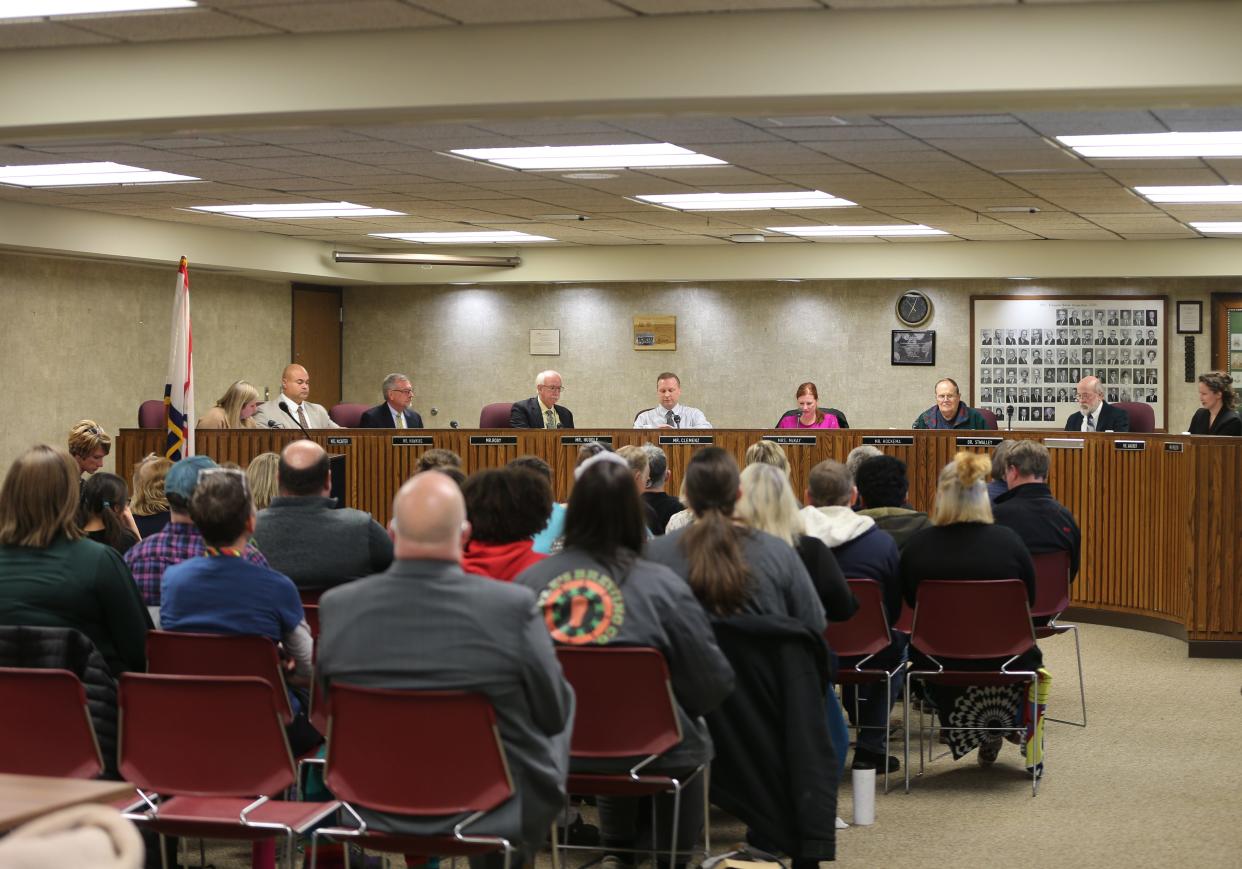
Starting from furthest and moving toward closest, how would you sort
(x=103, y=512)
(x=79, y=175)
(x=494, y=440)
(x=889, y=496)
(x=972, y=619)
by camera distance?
1. (x=494, y=440)
2. (x=79, y=175)
3. (x=889, y=496)
4. (x=972, y=619)
5. (x=103, y=512)

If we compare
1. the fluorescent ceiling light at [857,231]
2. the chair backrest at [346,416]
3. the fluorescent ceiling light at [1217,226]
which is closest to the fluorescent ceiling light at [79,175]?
the chair backrest at [346,416]

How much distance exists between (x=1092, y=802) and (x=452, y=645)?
11.7 feet

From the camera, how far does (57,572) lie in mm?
3996

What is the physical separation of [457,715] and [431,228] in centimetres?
1115

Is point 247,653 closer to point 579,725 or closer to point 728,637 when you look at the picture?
point 579,725

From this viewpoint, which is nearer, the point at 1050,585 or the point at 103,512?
the point at 103,512

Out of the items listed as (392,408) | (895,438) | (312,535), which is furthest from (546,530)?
(392,408)

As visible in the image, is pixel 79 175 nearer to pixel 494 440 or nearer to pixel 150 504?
pixel 494 440

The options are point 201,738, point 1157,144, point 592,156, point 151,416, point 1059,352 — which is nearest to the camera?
point 201,738

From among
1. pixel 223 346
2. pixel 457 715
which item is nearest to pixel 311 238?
pixel 223 346

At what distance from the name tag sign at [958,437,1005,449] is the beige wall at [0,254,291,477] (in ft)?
20.7

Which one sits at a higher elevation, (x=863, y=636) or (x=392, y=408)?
(x=392, y=408)

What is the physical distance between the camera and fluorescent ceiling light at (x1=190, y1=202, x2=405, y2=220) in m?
12.1

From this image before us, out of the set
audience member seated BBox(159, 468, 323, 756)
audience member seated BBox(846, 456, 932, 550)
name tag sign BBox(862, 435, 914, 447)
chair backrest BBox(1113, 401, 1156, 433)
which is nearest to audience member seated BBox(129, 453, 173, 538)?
audience member seated BBox(159, 468, 323, 756)
